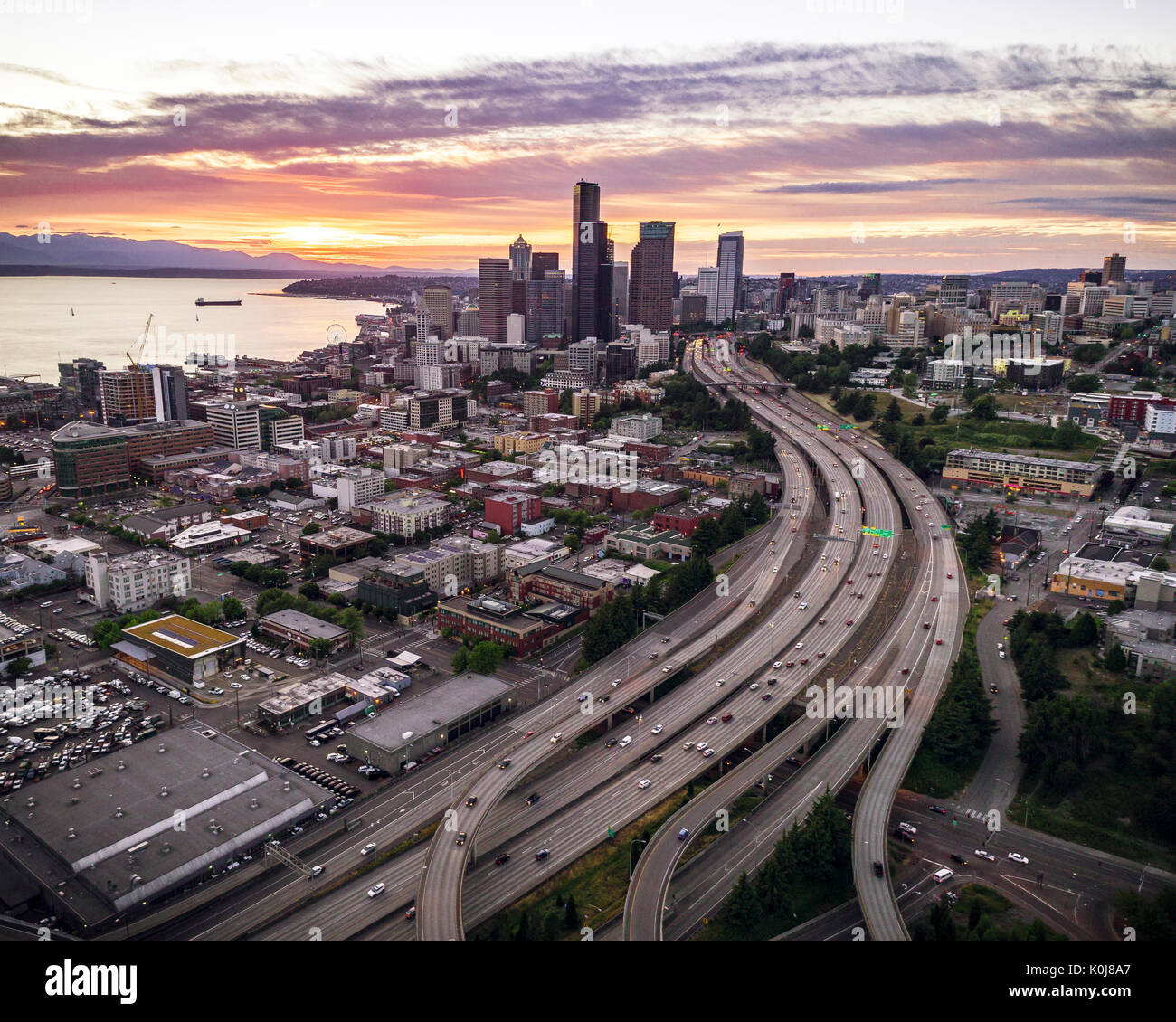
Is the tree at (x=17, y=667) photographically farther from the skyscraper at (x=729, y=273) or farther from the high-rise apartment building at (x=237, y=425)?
the skyscraper at (x=729, y=273)

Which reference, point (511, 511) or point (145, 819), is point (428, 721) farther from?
point (511, 511)

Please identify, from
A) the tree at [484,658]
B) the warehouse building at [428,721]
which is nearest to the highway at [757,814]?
the warehouse building at [428,721]

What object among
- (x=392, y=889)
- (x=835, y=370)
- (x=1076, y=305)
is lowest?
(x=392, y=889)

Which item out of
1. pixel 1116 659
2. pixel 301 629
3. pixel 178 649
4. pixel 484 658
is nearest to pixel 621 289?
pixel 301 629

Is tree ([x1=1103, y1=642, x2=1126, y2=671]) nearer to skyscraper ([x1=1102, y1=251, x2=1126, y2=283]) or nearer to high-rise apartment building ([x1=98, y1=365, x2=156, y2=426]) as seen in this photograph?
high-rise apartment building ([x1=98, y1=365, x2=156, y2=426])
